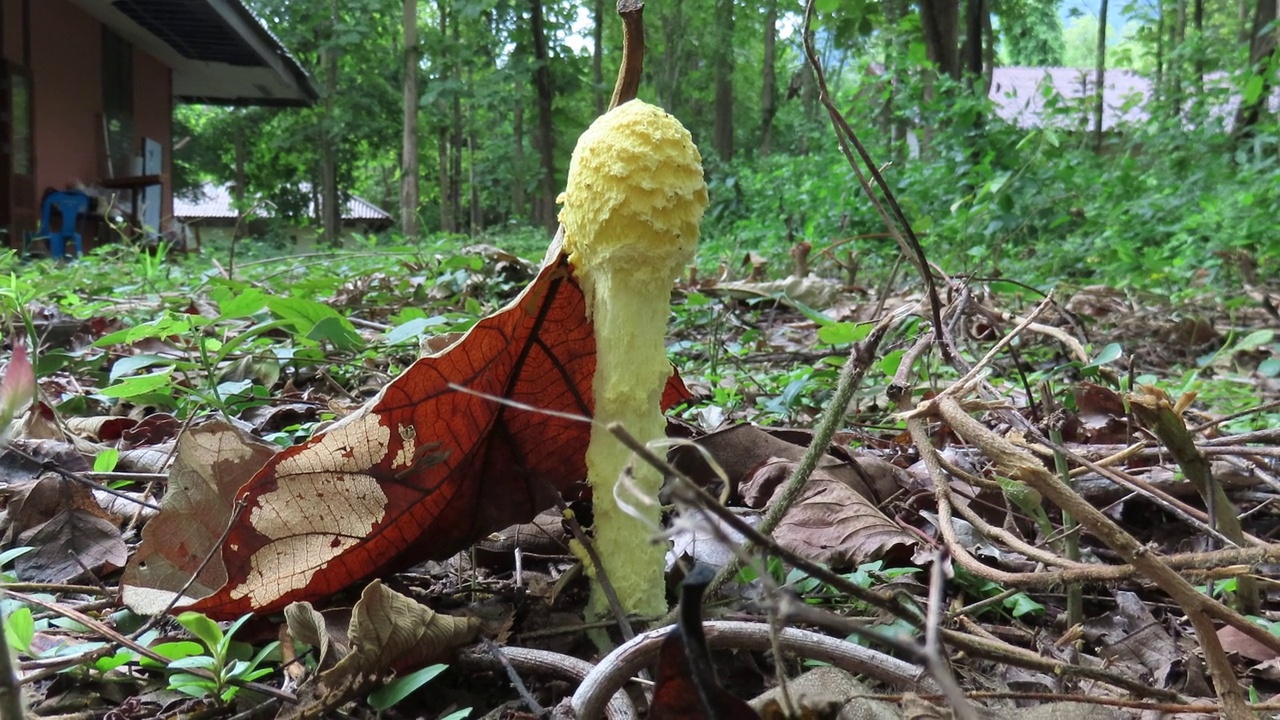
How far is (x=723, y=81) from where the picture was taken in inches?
805

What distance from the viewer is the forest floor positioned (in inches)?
31.9

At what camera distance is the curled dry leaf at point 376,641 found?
2.88 ft

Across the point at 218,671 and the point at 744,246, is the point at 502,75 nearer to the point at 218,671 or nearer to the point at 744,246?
the point at 744,246

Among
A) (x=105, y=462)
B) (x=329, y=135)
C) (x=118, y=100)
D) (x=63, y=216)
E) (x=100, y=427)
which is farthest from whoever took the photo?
(x=329, y=135)

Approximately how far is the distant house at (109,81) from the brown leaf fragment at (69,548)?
31.1ft

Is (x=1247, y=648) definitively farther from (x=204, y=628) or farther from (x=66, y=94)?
(x=66, y=94)

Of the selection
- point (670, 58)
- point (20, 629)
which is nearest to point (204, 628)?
point (20, 629)

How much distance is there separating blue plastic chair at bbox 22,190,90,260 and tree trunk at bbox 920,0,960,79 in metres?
9.23

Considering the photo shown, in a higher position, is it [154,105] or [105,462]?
[154,105]

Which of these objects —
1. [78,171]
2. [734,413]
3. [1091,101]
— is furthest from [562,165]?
[734,413]

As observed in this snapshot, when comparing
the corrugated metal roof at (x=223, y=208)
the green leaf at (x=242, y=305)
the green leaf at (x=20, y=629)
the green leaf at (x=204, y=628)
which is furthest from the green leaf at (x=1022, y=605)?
the corrugated metal roof at (x=223, y=208)

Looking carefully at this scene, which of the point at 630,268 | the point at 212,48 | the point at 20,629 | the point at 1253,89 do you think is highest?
the point at 212,48

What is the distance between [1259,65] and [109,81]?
42.9ft

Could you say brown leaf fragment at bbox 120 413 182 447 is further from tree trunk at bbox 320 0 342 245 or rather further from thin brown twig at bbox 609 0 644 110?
tree trunk at bbox 320 0 342 245
